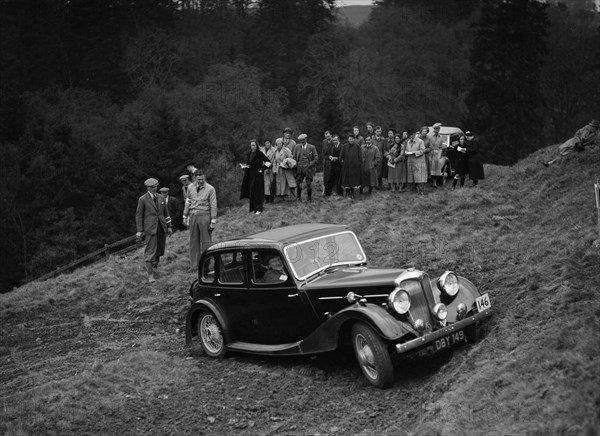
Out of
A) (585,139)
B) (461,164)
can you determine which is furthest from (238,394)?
(585,139)

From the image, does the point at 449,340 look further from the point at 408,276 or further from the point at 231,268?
the point at 231,268

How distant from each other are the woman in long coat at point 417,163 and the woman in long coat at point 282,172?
3.61 meters

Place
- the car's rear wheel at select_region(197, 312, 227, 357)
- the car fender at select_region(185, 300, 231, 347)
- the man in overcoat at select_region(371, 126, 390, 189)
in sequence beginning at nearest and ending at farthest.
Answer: the car fender at select_region(185, 300, 231, 347)
the car's rear wheel at select_region(197, 312, 227, 357)
the man in overcoat at select_region(371, 126, 390, 189)

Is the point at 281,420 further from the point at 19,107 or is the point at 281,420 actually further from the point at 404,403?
the point at 19,107

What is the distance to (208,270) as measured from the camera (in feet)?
35.7

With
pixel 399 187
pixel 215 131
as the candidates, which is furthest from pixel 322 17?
pixel 399 187

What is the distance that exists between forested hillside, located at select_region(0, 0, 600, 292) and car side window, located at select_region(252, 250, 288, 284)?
2889cm

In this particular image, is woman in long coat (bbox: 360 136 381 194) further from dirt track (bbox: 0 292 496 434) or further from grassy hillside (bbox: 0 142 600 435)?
dirt track (bbox: 0 292 496 434)

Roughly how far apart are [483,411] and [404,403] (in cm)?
144

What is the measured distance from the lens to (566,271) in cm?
983

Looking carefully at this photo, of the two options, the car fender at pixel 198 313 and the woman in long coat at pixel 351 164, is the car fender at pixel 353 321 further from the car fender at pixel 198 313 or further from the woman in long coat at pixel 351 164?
the woman in long coat at pixel 351 164

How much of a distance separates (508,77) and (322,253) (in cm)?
4257

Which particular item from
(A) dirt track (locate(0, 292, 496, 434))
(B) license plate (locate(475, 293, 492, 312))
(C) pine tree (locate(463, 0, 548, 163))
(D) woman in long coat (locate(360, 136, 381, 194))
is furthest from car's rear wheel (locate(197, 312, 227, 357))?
(C) pine tree (locate(463, 0, 548, 163))

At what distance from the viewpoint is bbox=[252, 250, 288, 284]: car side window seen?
974 cm
